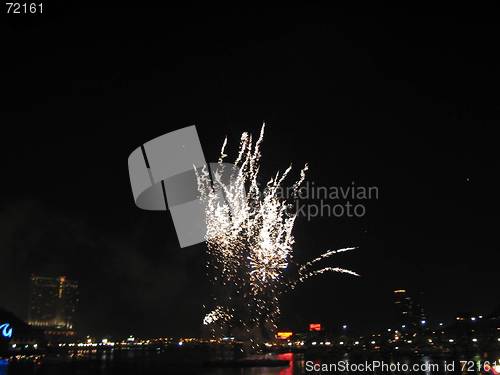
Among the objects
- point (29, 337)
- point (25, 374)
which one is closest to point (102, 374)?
point (25, 374)

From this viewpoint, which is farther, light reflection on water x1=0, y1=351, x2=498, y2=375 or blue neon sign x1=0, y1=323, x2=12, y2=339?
blue neon sign x1=0, y1=323, x2=12, y2=339

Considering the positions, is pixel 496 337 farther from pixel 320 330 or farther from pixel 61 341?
pixel 61 341

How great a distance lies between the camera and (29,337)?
405 feet

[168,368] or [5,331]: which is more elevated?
[5,331]

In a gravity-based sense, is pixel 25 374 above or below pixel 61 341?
above

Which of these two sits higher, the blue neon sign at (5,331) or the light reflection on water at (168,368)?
the blue neon sign at (5,331)

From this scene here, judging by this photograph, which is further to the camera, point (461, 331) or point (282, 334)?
point (282, 334)

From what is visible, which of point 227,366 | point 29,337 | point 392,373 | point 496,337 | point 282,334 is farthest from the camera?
point 282,334

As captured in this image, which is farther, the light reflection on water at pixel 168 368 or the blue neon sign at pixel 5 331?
the blue neon sign at pixel 5 331

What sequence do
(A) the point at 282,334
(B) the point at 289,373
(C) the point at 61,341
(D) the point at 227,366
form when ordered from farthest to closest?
(C) the point at 61,341
(A) the point at 282,334
(D) the point at 227,366
(B) the point at 289,373

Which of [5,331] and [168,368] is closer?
[168,368]

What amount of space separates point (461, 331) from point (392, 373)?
396ft

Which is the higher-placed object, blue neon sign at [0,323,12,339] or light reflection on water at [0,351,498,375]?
blue neon sign at [0,323,12,339]

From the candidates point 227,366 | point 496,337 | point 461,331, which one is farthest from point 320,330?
point 227,366
